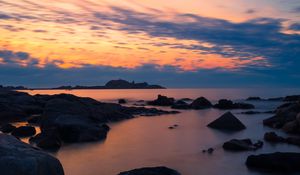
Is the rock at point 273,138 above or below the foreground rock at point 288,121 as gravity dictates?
below

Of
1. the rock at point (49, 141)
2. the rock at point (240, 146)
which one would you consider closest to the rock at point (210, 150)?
the rock at point (240, 146)

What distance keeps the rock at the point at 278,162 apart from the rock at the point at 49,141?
1027 centimetres

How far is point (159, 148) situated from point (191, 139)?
13.8ft

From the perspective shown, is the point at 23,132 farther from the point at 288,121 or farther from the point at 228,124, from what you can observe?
the point at 288,121

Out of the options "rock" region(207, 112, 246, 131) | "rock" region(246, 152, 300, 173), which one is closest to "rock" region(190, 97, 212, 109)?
"rock" region(207, 112, 246, 131)

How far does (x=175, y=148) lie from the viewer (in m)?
20.8

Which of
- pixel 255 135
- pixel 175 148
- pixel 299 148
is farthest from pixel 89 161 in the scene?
pixel 255 135

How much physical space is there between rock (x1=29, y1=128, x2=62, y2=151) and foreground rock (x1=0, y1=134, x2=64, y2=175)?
10.5 metres

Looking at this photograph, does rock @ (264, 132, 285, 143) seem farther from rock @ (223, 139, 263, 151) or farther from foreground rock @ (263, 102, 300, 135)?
foreground rock @ (263, 102, 300, 135)

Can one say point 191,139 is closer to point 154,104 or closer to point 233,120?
point 233,120

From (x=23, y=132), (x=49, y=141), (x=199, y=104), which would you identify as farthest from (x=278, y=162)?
(x=199, y=104)

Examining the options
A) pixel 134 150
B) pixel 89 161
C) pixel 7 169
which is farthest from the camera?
pixel 134 150

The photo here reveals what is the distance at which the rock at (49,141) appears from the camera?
1995 centimetres

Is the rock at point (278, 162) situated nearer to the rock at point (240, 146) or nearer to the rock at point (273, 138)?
the rock at point (240, 146)
